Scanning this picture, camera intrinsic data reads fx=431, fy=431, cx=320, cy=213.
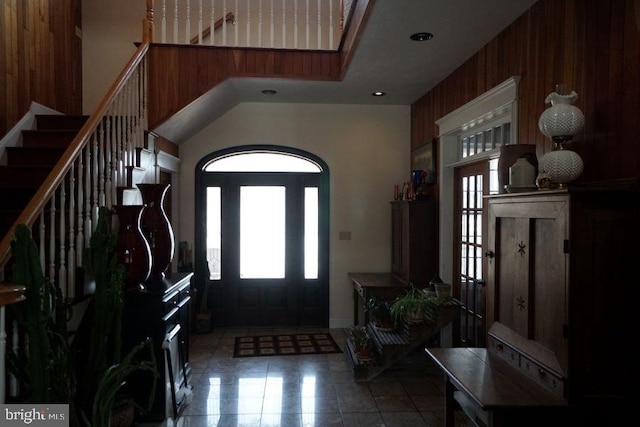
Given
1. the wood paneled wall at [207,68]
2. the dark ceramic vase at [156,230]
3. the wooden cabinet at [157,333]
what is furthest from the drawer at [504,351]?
the wood paneled wall at [207,68]

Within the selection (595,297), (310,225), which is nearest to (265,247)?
(310,225)

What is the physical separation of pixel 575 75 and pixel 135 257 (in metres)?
2.94

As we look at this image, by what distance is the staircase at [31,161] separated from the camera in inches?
140

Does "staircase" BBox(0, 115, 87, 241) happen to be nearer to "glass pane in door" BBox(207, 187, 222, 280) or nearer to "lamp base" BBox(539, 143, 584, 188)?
"glass pane in door" BBox(207, 187, 222, 280)

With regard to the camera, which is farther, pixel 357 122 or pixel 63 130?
pixel 357 122

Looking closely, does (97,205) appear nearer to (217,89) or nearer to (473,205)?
(217,89)

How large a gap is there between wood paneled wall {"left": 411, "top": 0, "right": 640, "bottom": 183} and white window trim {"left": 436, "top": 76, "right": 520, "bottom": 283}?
0.64ft

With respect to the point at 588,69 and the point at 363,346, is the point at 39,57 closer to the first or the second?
the point at 363,346

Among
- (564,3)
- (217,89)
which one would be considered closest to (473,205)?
(564,3)

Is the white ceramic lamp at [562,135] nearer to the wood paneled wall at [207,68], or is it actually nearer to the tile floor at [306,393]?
the tile floor at [306,393]

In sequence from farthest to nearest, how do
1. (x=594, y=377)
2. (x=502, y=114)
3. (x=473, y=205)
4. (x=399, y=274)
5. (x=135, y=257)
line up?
(x=399, y=274), (x=473, y=205), (x=502, y=114), (x=135, y=257), (x=594, y=377)

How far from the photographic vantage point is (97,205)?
3.02m

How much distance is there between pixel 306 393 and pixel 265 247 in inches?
98.0

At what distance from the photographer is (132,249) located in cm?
288
